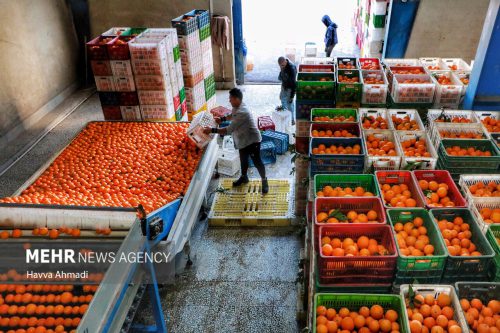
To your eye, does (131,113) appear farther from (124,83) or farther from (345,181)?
(345,181)

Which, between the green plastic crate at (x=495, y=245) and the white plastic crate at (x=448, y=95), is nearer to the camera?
the green plastic crate at (x=495, y=245)

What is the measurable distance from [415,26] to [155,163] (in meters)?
7.52

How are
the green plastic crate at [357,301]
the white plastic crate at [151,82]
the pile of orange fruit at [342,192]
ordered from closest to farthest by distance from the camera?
the green plastic crate at [357,301] < the pile of orange fruit at [342,192] < the white plastic crate at [151,82]

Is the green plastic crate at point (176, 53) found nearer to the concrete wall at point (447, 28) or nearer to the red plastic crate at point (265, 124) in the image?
the red plastic crate at point (265, 124)

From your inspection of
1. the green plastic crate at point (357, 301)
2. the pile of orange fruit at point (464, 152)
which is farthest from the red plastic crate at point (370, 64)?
the green plastic crate at point (357, 301)

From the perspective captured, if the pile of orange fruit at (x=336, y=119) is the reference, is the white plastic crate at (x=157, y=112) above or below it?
below

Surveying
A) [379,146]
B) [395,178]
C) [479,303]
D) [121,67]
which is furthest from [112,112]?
→ [479,303]

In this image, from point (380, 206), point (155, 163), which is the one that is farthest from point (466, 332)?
point (155, 163)

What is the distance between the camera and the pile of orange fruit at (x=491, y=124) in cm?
498

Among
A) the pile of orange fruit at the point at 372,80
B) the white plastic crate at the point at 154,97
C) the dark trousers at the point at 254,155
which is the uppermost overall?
the pile of orange fruit at the point at 372,80

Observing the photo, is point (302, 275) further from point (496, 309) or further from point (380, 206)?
point (496, 309)

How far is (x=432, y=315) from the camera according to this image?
2.84 metres

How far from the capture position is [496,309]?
9.33 feet

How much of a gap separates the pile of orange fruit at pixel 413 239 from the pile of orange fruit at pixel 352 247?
16 centimetres
